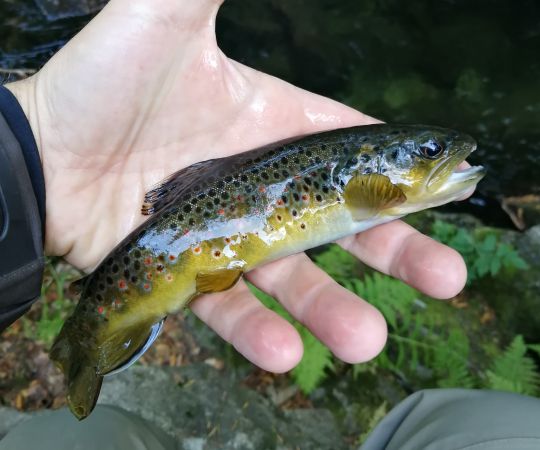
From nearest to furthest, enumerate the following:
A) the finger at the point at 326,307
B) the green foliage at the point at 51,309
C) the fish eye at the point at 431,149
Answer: the finger at the point at 326,307 → the fish eye at the point at 431,149 → the green foliage at the point at 51,309

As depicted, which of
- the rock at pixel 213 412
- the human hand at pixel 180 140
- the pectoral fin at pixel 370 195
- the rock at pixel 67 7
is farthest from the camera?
the rock at pixel 67 7

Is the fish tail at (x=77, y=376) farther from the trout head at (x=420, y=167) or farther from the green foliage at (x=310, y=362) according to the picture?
the trout head at (x=420, y=167)

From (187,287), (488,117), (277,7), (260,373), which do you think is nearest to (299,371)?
(260,373)

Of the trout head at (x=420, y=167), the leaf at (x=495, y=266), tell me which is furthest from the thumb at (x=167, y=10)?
the leaf at (x=495, y=266)

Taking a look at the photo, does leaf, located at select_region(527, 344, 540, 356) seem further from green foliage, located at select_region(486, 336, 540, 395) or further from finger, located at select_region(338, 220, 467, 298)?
finger, located at select_region(338, 220, 467, 298)

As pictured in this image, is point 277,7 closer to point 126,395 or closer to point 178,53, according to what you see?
point 178,53

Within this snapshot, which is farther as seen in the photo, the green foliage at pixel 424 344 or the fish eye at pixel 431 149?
the green foliage at pixel 424 344

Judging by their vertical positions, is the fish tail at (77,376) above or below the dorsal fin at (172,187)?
below
